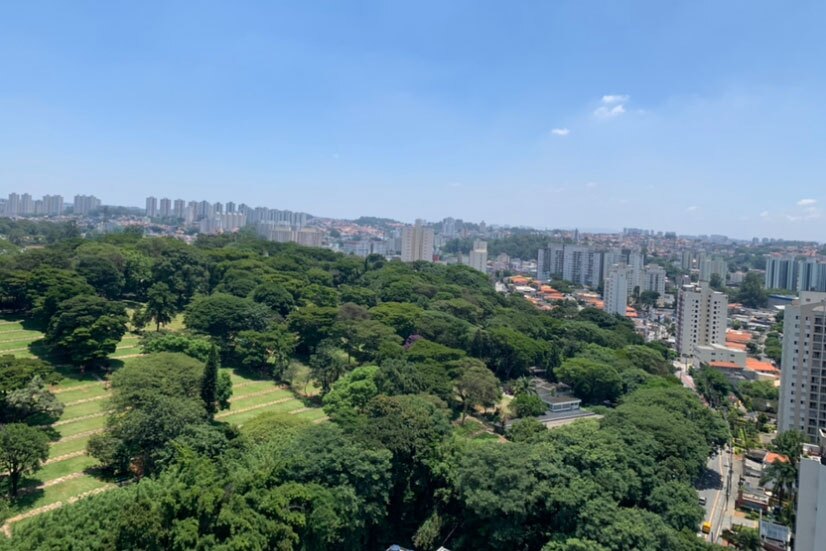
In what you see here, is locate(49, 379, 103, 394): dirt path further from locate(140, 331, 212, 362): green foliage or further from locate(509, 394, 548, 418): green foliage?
locate(509, 394, 548, 418): green foliage

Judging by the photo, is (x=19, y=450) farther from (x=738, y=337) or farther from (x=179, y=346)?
(x=738, y=337)

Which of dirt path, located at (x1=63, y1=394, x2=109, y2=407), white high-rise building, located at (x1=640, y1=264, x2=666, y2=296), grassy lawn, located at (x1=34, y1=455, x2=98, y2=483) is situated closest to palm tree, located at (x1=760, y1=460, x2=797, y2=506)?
grassy lawn, located at (x1=34, y1=455, x2=98, y2=483)

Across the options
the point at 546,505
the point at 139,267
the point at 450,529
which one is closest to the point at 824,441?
the point at 546,505

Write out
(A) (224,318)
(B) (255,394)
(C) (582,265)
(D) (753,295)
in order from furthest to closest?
(C) (582,265) → (D) (753,295) → (A) (224,318) → (B) (255,394)

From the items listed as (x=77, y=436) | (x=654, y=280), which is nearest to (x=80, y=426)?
(x=77, y=436)

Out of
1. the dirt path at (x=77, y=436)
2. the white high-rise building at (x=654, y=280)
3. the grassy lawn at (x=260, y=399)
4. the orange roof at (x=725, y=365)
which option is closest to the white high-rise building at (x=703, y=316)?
the orange roof at (x=725, y=365)

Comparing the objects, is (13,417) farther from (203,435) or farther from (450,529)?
(450,529)
